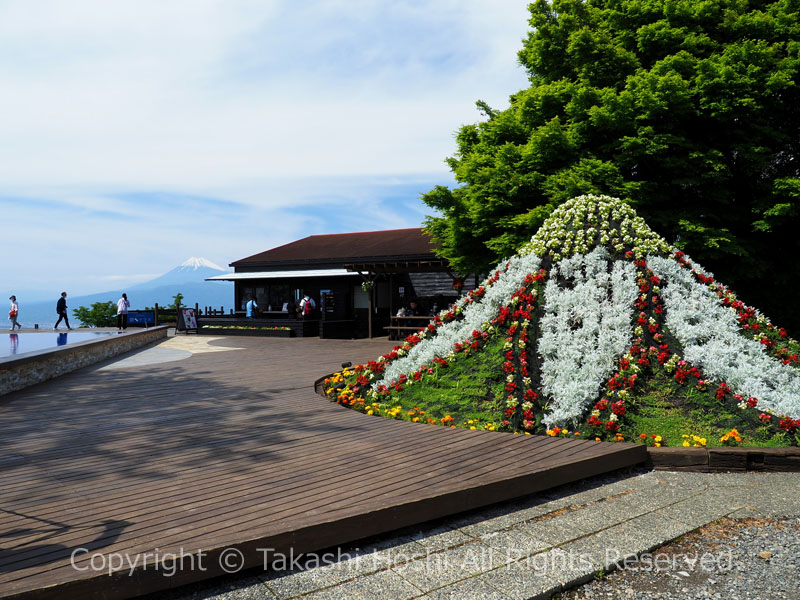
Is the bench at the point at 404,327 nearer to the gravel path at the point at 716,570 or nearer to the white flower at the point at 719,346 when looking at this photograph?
the white flower at the point at 719,346

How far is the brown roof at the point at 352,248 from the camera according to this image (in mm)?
24781

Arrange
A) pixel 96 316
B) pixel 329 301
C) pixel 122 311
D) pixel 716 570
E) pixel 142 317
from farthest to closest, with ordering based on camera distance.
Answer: pixel 96 316 → pixel 142 317 → pixel 122 311 → pixel 329 301 → pixel 716 570

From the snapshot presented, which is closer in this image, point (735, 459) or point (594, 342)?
point (735, 459)

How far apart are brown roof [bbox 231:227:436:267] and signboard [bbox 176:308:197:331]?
13.5ft

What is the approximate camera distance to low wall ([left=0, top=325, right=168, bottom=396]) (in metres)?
9.12

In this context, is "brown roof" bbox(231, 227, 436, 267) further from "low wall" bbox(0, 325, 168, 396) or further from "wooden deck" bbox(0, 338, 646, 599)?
"wooden deck" bbox(0, 338, 646, 599)

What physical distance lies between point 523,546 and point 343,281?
24.2 m

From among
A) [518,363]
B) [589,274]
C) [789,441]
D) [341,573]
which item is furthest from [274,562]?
[589,274]

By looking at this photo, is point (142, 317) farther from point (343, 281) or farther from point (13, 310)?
point (343, 281)

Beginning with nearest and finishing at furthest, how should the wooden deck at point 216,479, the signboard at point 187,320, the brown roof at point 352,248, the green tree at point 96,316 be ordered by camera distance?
the wooden deck at point 216,479
the brown roof at point 352,248
the signboard at point 187,320
the green tree at point 96,316

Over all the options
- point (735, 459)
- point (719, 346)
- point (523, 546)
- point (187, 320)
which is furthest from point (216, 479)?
point (187, 320)

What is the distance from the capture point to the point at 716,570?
3.45 m

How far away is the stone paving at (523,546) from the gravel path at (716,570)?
0.28ft

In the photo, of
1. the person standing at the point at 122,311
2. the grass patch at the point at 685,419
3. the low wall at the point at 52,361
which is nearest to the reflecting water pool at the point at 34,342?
the low wall at the point at 52,361
